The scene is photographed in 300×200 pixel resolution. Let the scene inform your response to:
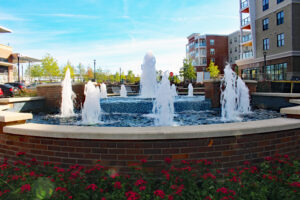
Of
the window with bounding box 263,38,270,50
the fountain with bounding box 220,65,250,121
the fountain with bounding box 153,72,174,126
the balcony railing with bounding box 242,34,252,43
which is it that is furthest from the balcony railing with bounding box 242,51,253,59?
the fountain with bounding box 153,72,174,126

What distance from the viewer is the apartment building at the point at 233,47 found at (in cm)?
6207

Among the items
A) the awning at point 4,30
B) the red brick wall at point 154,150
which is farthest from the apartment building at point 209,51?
the red brick wall at point 154,150

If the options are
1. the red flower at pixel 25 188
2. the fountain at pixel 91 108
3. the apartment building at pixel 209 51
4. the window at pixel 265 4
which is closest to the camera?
the red flower at pixel 25 188

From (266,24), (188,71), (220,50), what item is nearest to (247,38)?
(266,24)

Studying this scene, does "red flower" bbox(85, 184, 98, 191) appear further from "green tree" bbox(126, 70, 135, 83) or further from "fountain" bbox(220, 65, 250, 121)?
"green tree" bbox(126, 70, 135, 83)

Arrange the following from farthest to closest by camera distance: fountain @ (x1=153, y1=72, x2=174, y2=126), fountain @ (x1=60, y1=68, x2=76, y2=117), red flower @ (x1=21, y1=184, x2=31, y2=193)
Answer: fountain @ (x1=60, y1=68, x2=76, y2=117) < fountain @ (x1=153, y1=72, x2=174, y2=126) < red flower @ (x1=21, y1=184, x2=31, y2=193)

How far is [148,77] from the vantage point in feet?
51.5

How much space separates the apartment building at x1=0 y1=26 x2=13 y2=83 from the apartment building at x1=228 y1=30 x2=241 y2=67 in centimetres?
5670

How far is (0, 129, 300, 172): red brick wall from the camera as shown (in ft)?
11.1

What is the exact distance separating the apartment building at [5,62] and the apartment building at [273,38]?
4864 cm

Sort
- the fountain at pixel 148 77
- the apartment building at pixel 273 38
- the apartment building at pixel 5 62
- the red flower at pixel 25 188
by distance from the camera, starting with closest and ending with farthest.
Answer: the red flower at pixel 25 188
the fountain at pixel 148 77
the apartment building at pixel 273 38
the apartment building at pixel 5 62

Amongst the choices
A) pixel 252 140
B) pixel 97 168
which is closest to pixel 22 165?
pixel 97 168

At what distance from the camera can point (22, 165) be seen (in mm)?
3545

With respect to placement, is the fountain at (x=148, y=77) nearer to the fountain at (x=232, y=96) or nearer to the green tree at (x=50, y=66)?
the fountain at (x=232, y=96)
